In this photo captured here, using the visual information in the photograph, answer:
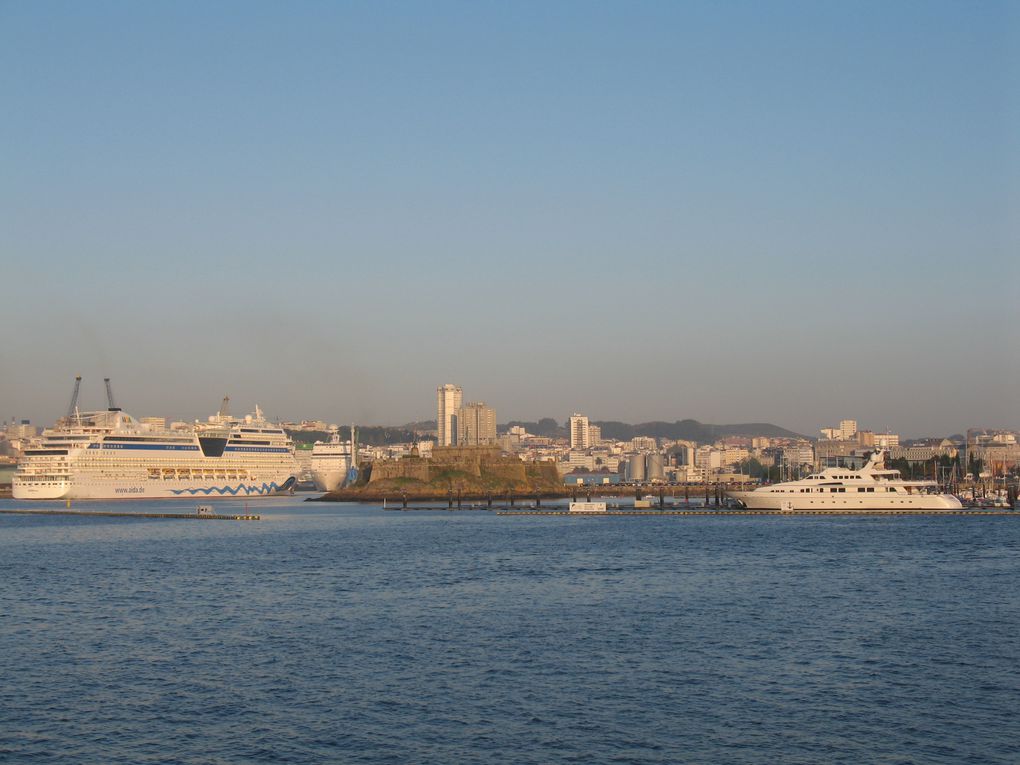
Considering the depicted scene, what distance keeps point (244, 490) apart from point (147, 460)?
1109 centimetres

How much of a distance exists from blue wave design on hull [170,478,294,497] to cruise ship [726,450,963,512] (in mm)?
57792

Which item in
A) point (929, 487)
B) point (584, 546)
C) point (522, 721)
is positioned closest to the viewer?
point (522, 721)

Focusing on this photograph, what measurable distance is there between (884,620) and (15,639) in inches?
767

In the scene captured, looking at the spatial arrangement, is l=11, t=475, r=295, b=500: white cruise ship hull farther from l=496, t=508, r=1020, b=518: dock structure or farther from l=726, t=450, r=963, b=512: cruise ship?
l=726, t=450, r=963, b=512: cruise ship

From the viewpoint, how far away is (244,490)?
109 metres

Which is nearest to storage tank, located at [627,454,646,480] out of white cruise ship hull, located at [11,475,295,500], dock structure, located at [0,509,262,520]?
white cruise ship hull, located at [11,475,295,500]

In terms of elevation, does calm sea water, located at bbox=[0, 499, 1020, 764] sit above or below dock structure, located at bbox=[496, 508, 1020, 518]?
below

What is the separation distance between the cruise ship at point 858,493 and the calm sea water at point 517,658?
23.2m

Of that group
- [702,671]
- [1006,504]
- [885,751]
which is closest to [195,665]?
[702,671]

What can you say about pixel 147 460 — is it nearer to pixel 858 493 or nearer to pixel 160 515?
pixel 160 515

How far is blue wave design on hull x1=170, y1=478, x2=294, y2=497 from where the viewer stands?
343 ft

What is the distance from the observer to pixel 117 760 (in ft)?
49.5

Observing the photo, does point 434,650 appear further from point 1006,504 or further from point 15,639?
point 1006,504

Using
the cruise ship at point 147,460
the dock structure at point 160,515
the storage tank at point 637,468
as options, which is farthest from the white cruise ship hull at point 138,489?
the storage tank at point 637,468
